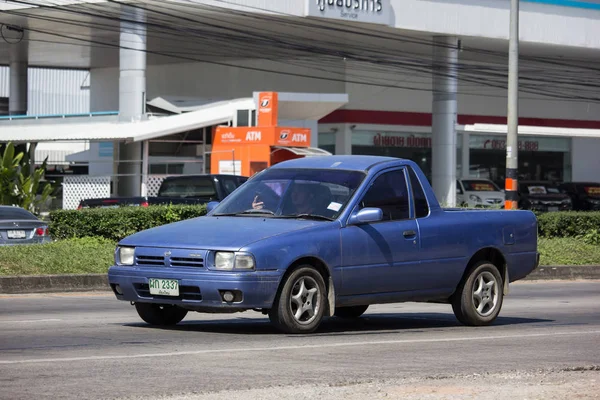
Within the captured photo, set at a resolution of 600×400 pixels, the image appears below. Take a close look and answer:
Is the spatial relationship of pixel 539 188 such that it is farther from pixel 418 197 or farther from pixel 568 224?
pixel 418 197

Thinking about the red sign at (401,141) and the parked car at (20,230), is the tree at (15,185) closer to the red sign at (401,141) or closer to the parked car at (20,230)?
the parked car at (20,230)

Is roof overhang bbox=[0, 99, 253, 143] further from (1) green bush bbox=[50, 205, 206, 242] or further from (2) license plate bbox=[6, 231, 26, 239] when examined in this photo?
(2) license plate bbox=[6, 231, 26, 239]

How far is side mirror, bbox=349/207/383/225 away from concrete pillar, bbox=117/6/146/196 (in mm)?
30760

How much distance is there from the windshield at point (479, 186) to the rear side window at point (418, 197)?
37.0 m

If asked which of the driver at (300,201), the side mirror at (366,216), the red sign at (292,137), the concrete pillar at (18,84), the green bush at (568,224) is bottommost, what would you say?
the green bush at (568,224)

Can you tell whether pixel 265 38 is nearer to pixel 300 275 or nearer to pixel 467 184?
pixel 467 184

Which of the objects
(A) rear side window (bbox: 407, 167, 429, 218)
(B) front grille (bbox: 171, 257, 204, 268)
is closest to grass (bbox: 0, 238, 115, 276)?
(B) front grille (bbox: 171, 257, 204, 268)

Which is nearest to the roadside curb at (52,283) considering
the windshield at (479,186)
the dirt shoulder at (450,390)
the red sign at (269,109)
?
the dirt shoulder at (450,390)

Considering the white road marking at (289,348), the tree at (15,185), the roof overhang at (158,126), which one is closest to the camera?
the white road marking at (289,348)

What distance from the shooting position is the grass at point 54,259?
684 inches

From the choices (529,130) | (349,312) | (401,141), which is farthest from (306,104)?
(349,312)

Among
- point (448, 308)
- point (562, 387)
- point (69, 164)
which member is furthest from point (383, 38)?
point (562, 387)

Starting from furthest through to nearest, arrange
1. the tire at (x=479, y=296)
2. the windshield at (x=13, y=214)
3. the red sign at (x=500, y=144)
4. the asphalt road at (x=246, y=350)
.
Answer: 1. the red sign at (x=500, y=144)
2. the windshield at (x=13, y=214)
3. the tire at (x=479, y=296)
4. the asphalt road at (x=246, y=350)

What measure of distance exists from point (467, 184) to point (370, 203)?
3835 cm
